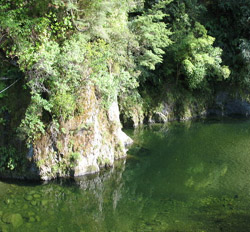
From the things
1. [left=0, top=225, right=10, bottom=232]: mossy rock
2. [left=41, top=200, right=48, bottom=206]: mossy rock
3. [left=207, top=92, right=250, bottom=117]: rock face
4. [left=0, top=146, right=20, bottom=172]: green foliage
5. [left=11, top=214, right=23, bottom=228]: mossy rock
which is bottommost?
[left=0, top=225, right=10, bottom=232]: mossy rock

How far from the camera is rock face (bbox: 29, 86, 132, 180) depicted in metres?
10.1

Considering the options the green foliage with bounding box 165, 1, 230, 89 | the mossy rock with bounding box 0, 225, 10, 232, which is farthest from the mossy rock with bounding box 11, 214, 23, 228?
the green foliage with bounding box 165, 1, 230, 89

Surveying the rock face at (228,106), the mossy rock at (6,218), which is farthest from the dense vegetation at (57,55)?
the rock face at (228,106)

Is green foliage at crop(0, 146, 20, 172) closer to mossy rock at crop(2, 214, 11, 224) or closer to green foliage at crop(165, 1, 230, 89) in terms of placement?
mossy rock at crop(2, 214, 11, 224)

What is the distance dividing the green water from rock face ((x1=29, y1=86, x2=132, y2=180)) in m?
0.45

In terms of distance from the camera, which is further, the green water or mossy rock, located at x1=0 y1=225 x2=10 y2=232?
the green water

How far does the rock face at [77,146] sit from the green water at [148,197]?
0.45 m

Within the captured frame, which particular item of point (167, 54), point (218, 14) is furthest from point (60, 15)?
point (218, 14)

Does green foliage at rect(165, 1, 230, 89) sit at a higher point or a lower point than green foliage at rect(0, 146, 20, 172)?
higher

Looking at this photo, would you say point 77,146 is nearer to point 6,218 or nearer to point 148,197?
point 148,197

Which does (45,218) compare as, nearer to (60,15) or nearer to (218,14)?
(60,15)

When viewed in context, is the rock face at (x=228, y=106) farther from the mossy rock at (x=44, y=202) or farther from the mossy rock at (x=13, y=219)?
the mossy rock at (x=13, y=219)

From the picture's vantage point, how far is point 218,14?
22.3 metres

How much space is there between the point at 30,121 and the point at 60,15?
4.18 metres
